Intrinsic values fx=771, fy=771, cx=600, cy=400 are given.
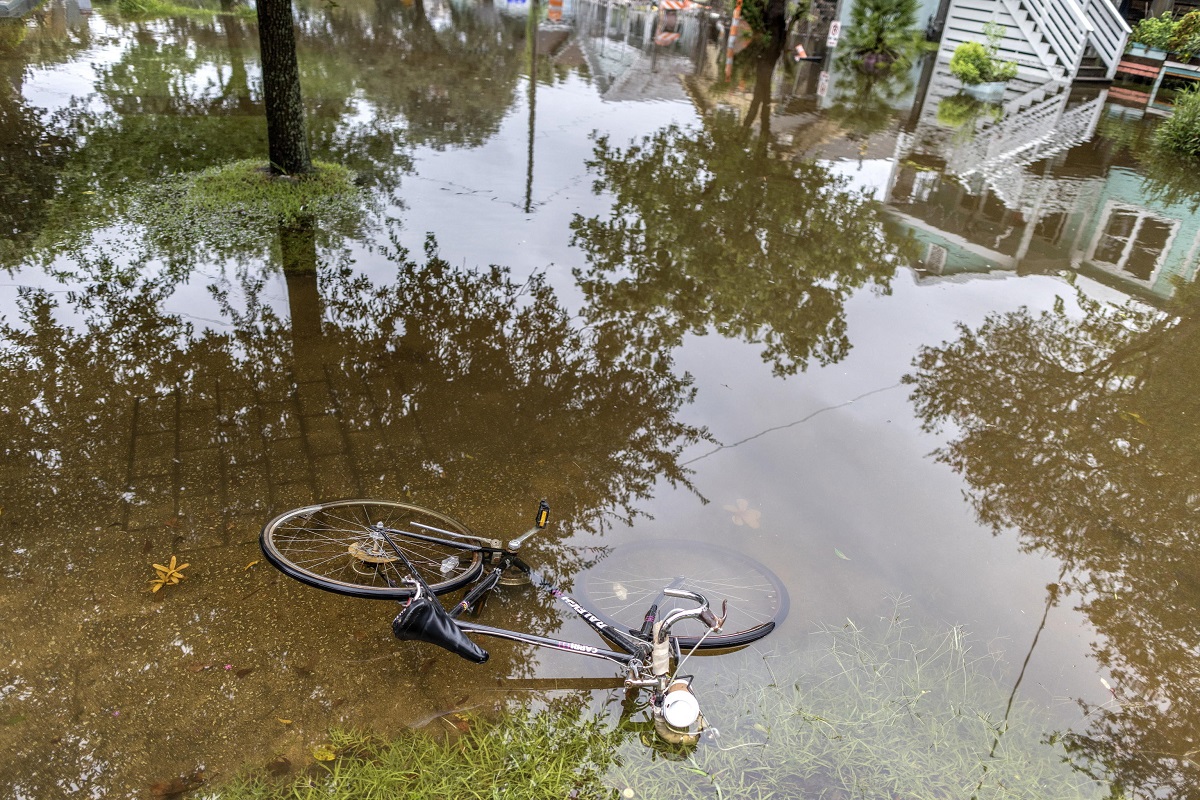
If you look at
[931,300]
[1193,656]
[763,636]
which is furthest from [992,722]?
[931,300]

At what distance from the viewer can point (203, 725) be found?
3.28 meters

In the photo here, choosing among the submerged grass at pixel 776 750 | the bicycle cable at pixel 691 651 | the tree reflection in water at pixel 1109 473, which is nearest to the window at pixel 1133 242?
the tree reflection in water at pixel 1109 473

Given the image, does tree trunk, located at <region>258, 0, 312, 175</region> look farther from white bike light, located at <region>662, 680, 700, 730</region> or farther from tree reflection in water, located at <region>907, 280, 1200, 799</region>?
white bike light, located at <region>662, 680, 700, 730</region>

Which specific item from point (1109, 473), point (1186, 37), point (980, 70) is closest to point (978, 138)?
point (980, 70)

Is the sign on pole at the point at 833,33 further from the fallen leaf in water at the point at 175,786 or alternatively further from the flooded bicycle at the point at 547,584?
the fallen leaf in water at the point at 175,786

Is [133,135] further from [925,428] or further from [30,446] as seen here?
[925,428]

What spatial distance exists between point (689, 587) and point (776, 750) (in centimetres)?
97

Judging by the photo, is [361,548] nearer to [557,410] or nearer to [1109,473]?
[557,410]

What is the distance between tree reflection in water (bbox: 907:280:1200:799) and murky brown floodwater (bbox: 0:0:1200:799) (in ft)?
0.09

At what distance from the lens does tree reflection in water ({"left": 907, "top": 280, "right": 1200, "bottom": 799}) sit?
12.5 ft

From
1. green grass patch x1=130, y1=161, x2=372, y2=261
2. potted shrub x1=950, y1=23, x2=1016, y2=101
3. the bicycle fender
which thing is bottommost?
green grass patch x1=130, y1=161, x2=372, y2=261

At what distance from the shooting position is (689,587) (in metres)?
4.17

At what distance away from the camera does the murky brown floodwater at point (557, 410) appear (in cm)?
364

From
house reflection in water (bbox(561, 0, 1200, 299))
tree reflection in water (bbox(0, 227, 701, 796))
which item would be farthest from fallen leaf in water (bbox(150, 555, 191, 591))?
house reflection in water (bbox(561, 0, 1200, 299))
